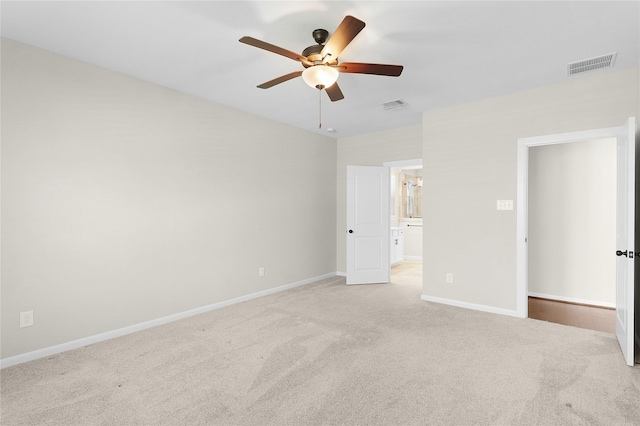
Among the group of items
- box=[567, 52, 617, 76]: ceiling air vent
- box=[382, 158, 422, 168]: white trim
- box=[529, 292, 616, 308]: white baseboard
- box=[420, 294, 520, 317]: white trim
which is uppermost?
box=[567, 52, 617, 76]: ceiling air vent

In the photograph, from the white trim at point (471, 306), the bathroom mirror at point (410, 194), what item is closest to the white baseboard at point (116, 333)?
the white trim at point (471, 306)

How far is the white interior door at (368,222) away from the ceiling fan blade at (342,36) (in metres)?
3.24

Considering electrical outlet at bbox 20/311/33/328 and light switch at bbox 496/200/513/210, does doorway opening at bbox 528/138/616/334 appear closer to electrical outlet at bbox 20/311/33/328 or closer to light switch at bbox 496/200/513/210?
light switch at bbox 496/200/513/210

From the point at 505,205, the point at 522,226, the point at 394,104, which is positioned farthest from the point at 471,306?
the point at 394,104

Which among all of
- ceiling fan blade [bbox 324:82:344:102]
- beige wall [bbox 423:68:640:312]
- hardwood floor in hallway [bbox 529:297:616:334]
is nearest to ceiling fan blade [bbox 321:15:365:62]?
ceiling fan blade [bbox 324:82:344:102]

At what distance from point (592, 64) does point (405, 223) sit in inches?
212

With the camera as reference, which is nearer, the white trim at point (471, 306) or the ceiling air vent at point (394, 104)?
the white trim at point (471, 306)

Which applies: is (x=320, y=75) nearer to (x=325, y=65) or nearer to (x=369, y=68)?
(x=325, y=65)

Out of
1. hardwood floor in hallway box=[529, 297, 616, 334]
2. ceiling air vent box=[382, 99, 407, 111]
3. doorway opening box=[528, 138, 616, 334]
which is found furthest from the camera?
doorway opening box=[528, 138, 616, 334]

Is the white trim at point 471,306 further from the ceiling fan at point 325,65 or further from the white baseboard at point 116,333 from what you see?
the ceiling fan at point 325,65

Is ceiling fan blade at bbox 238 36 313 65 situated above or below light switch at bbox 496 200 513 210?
above

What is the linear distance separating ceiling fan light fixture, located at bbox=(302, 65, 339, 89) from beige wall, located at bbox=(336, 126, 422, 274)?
314 centimetres

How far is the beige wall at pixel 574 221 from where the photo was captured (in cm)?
415

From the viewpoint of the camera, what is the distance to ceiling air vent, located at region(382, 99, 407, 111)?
3.95m
